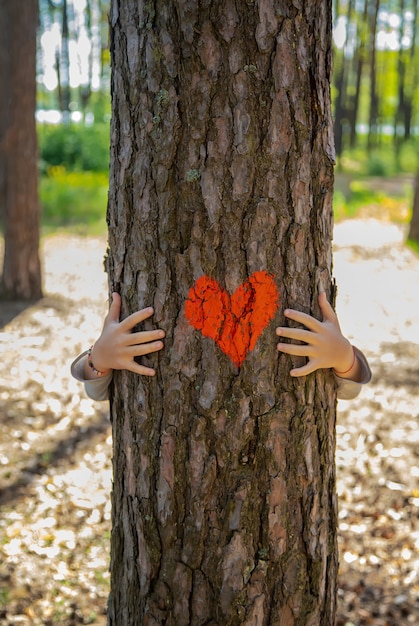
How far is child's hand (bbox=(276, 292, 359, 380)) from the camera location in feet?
5.52

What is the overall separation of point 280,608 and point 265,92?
140cm

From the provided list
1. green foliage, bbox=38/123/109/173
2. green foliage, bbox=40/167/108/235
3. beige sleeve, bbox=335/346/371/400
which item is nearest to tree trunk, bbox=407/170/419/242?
green foliage, bbox=40/167/108/235

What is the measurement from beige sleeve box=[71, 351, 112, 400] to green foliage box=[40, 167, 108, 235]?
10485mm

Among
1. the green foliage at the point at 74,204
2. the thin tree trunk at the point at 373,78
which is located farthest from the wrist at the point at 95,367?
the thin tree trunk at the point at 373,78

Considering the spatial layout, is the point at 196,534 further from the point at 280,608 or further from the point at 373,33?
the point at 373,33

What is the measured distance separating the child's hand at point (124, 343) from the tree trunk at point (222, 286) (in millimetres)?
35

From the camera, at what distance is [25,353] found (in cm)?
603

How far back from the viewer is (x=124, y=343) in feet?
5.75

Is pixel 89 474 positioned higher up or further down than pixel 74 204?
further down

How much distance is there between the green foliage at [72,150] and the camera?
17984 mm

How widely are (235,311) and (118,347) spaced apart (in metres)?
0.35

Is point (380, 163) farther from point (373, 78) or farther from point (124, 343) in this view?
point (124, 343)

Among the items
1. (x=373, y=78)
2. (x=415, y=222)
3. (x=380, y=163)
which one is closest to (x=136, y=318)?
(x=415, y=222)

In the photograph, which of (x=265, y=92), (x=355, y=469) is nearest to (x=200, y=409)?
(x=265, y=92)
